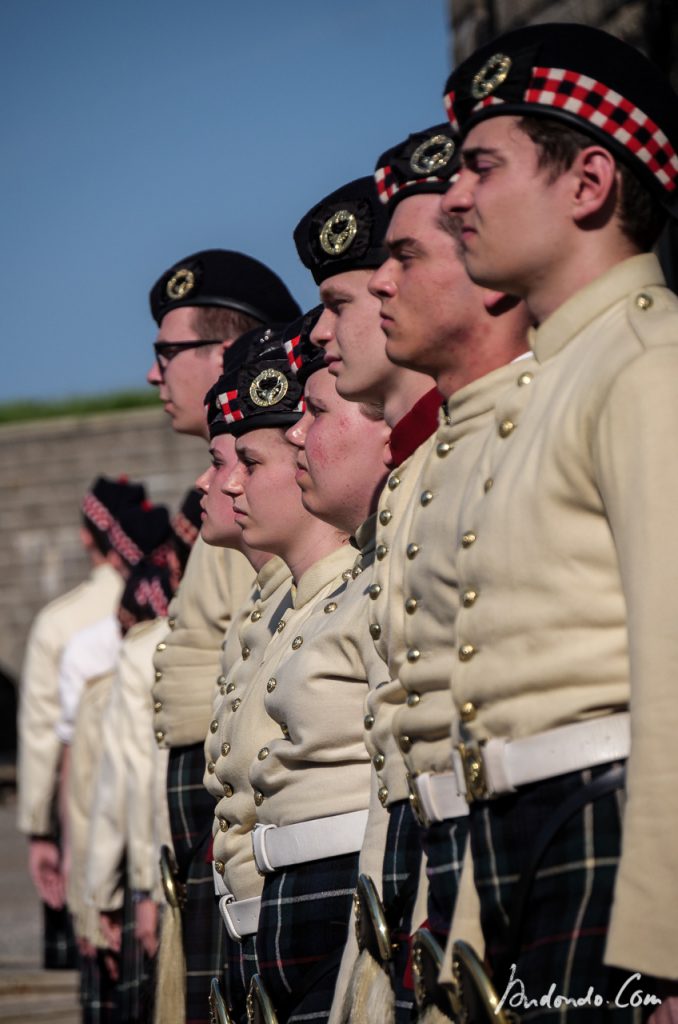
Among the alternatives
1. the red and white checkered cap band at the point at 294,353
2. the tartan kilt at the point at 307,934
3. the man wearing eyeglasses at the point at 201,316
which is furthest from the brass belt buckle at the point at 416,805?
the man wearing eyeglasses at the point at 201,316

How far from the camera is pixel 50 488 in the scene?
57.2 feet

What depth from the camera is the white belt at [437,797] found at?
279cm

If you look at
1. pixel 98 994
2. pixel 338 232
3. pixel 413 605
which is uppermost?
pixel 338 232

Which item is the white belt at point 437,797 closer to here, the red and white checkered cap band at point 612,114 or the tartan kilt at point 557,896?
the tartan kilt at point 557,896

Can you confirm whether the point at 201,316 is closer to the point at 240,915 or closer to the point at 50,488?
the point at 240,915

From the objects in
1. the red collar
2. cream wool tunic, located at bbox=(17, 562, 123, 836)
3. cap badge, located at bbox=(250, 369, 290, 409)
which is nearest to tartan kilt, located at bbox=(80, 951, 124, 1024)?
cream wool tunic, located at bbox=(17, 562, 123, 836)

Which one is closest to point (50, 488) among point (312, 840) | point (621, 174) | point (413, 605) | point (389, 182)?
point (312, 840)

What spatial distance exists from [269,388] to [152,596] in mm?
3030

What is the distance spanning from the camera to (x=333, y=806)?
379 cm

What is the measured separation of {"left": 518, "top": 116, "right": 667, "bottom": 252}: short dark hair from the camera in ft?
9.07

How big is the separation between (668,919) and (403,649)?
823 mm

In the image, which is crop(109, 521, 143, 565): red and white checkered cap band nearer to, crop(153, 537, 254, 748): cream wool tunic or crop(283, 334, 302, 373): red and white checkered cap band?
crop(153, 537, 254, 748): cream wool tunic

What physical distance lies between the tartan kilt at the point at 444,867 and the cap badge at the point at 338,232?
1.43 metres

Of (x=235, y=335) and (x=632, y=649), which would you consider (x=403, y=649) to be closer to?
(x=632, y=649)
